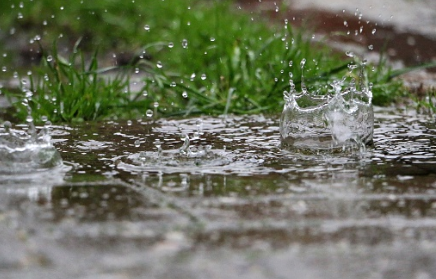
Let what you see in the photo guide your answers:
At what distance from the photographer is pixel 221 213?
2238 mm

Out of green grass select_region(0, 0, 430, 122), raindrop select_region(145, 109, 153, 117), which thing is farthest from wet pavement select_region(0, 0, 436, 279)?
green grass select_region(0, 0, 430, 122)

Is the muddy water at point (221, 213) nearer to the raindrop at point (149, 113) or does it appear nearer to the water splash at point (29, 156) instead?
the water splash at point (29, 156)

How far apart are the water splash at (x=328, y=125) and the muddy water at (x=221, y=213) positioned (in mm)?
83

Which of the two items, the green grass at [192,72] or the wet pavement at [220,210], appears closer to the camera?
the wet pavement at [220,210]

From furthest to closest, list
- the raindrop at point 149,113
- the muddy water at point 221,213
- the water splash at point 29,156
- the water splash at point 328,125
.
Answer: the raindrop at point 149,113 < the water splash at point 328,125 < the water splash at point 29,156 < the muddy water at point 221,213

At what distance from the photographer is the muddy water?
71.8 inches

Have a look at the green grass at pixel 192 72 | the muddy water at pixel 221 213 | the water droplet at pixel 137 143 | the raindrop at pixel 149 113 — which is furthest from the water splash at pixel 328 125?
the raindrop at pixel 149 113

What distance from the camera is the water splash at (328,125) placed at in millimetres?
3346

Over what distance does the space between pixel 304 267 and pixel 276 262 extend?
0.07m

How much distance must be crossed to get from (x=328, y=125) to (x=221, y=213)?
1369 mm

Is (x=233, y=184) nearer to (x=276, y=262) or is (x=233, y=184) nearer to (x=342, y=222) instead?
(x=342, y=222)

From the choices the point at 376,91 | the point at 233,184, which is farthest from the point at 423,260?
the point at 376,91

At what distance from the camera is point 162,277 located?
5.73 ft

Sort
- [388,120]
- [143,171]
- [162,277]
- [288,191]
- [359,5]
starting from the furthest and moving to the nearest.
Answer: [359,5] < [388,120] < [143,171] < [288,191] < [162,277]
